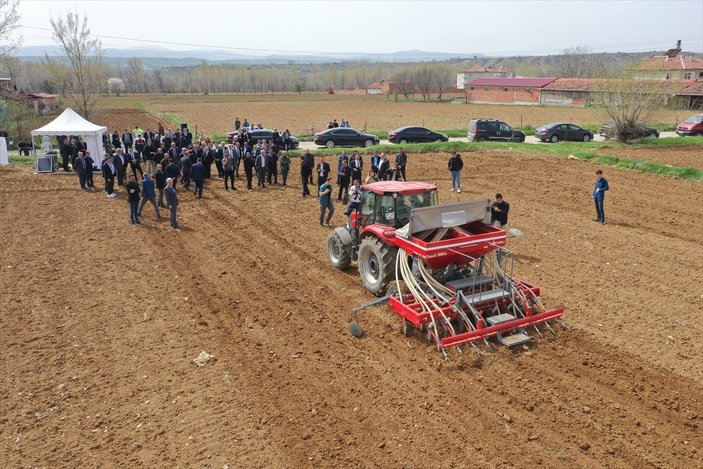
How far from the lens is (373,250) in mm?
9828

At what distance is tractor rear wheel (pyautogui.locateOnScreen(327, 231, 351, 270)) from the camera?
11453 millimetres

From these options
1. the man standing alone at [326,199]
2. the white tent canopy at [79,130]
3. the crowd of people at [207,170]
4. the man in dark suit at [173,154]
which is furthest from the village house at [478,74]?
the man standing alone at [326,199]

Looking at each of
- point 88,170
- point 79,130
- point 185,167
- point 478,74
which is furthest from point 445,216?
point 478,74

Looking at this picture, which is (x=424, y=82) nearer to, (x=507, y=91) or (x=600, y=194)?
(x=507, y=91)

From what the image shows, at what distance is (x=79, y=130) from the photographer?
2194cm

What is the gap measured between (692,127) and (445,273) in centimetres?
3107

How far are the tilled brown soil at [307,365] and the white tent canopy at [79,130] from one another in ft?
29.8

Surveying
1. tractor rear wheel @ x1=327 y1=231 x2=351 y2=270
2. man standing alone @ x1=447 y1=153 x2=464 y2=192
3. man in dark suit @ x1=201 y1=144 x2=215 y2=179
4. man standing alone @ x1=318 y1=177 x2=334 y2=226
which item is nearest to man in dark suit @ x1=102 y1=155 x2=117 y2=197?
man in dark suit @ x1=201 y1=144 x2=215 y2=179

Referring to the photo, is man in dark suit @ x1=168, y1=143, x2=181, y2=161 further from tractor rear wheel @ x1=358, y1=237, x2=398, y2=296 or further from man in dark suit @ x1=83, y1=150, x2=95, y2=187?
tractor rear wheel @ x1=358, y1=237, x2=398, y2=296

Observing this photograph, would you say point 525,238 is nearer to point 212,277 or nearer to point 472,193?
point 472,193

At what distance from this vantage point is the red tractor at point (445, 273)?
329 inches

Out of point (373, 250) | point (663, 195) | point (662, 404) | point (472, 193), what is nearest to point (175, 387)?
point (373, 250)

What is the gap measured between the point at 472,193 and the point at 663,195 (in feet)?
21.5

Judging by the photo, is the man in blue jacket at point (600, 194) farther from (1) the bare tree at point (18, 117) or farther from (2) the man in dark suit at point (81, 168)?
(1) the bare tree at point (18, 117)
